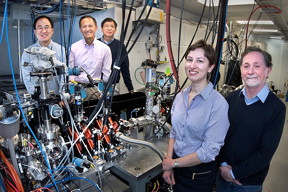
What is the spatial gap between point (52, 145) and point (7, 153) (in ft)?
0.69

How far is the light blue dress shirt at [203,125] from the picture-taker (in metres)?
0.98

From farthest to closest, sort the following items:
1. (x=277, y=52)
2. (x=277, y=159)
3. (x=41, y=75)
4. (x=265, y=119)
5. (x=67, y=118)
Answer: (x=277, y=52), (x=277, y=159), (x=67, y=118), (x=265, y=119), (x=41, y=75)

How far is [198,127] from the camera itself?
100 centimetres

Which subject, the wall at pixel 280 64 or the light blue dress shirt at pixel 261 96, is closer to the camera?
the light blue dress shirt at pixel 261 96

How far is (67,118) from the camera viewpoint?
3.77ft

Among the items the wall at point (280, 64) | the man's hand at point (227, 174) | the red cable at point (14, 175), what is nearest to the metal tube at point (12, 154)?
the red cable at point (14, 175)

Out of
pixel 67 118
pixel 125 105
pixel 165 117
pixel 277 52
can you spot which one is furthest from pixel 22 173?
pixel 277 52

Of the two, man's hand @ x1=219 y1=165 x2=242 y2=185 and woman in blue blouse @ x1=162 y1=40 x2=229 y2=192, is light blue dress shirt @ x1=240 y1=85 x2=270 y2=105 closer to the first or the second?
woman in blue blouse @ x1=162 y1=40 x2=229 y2=192

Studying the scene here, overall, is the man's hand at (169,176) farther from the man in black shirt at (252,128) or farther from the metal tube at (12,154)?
the metal tube at (12,154)

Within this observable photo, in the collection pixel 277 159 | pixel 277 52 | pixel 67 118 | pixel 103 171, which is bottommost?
pixel 277 159

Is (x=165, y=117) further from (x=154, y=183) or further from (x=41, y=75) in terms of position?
(x=41, y=75)

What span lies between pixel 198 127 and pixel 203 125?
3cm

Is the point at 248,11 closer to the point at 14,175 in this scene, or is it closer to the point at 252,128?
the point at 252,128

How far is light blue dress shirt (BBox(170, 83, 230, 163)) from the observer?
978mm
